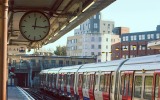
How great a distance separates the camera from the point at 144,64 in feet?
50.0

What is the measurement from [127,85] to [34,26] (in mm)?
6056

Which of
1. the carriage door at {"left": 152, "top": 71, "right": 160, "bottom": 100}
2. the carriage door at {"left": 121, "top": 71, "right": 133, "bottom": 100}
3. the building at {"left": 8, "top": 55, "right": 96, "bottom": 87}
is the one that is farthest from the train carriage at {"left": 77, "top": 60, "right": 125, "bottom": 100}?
the building at {"left": 8, "top": 55, "right": 96, "bottom": 87}

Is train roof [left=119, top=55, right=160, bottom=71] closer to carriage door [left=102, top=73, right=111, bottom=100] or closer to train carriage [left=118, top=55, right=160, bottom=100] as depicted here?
train carriage [left=118, top=55, right=160, bottom=100]

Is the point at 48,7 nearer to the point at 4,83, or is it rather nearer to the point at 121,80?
the point at 121,80

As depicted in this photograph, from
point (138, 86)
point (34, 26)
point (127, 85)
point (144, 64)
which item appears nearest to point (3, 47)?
point (34, 26)

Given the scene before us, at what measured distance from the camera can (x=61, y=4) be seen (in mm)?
13898

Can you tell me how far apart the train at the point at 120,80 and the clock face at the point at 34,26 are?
375cm

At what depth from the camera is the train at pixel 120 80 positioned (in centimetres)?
1408

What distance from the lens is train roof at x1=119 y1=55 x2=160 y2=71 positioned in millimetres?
14009

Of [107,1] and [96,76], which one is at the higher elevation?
[107,1]

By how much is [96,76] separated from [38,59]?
80775 mm

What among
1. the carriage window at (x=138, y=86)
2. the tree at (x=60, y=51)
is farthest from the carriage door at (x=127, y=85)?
the tree at (x=60, y=51)

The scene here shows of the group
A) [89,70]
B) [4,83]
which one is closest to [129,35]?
[89,70]

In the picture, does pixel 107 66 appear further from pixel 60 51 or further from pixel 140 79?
pixel 60 51
